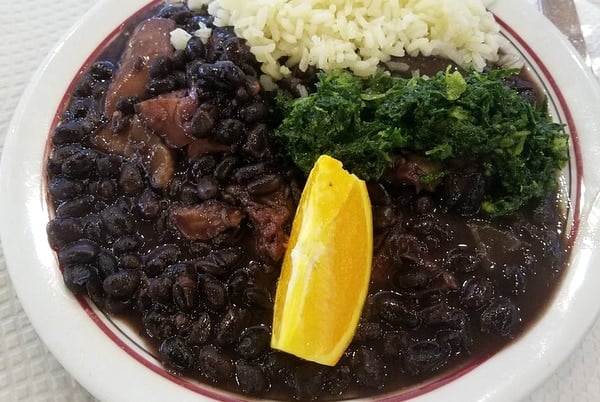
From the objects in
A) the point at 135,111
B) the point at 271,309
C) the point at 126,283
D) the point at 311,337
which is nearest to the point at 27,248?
the point at 126,283

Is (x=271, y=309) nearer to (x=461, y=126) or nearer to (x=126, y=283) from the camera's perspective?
(x=126, y=283)

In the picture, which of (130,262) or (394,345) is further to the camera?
(130,262)

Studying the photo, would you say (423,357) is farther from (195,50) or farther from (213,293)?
(195,50)

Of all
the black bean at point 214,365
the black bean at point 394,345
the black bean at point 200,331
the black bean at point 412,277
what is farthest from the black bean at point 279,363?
the black bean at point 412,277

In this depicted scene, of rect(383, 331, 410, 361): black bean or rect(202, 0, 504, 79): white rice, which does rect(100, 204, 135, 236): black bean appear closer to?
rect(202, 0, 504, 79): white rice

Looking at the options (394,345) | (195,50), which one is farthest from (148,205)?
(394,345)

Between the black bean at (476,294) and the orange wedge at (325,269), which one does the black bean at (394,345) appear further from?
the black bean at (476,294)
